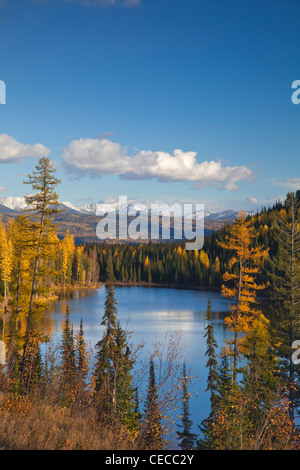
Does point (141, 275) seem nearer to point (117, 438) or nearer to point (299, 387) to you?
point (299, 387)

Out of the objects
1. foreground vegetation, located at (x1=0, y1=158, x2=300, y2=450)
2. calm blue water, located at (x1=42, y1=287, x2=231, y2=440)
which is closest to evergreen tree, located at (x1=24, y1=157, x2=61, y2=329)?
foreground vegetation, located at (x1=0, y1=158, x2=300, y2=450)

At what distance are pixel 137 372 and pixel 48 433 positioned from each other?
10.00 metres

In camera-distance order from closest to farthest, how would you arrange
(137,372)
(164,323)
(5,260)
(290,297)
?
(137,372)
(290,297)
(5,260)
(164,323)

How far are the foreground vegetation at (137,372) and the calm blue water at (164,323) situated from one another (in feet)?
8.09

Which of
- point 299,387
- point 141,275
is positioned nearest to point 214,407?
point 299,387

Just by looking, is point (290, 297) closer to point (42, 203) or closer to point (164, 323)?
point (42, 203)

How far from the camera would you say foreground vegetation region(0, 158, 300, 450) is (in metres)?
7.97

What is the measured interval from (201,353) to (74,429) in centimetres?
3212

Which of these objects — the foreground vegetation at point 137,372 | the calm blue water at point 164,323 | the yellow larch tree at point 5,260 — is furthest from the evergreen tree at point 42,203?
the yellow larch tree at point 5,260

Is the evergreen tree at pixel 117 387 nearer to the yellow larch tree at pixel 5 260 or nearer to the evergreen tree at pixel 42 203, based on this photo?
the evergreen tree at pixel 42 203

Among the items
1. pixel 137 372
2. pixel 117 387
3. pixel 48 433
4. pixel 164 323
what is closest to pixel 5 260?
pixel 164 323

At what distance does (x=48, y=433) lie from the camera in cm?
703

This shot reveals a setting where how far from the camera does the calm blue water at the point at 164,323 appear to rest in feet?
102
